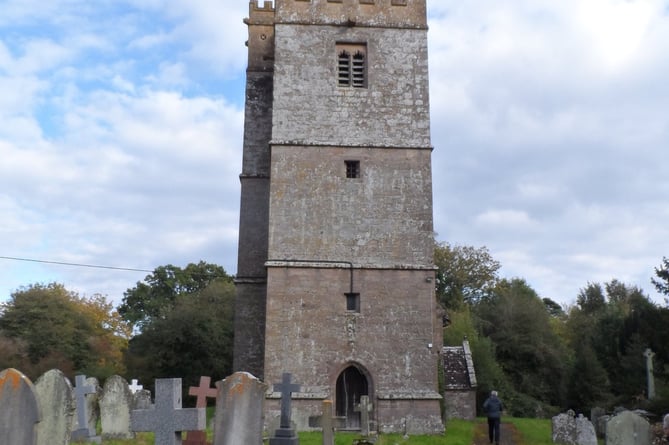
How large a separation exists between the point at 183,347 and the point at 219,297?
296 inches

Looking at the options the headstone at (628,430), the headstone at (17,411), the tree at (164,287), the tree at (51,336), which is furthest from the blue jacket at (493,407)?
the tree at (164,287)

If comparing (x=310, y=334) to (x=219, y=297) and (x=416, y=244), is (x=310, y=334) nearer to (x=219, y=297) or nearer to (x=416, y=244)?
(x=416, y=244)

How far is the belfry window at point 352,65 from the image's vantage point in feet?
73.0

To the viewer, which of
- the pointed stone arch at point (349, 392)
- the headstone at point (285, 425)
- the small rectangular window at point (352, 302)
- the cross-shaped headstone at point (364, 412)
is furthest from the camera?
the small rectangular window at point (352, 302)

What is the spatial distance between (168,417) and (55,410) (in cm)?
147

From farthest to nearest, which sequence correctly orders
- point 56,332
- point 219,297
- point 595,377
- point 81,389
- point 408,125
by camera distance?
point 219,297 → point 56,332 → point 595,377 → point 408,125 → point 81,389

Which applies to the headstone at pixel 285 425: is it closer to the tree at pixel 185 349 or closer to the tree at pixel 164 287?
the tree at pixel 185 349

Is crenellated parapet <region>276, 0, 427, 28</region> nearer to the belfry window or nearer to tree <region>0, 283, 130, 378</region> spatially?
the belfry window

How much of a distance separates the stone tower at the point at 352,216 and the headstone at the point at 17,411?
12.1m

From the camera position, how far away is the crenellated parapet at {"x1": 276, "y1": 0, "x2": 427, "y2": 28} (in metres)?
22.5

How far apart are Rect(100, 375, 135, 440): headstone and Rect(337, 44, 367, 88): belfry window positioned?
1079cm

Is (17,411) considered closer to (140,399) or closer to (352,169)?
(140,399)

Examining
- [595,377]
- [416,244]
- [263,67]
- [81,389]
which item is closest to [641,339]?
[595,377]

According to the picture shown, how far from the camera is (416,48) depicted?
22.5 meters
